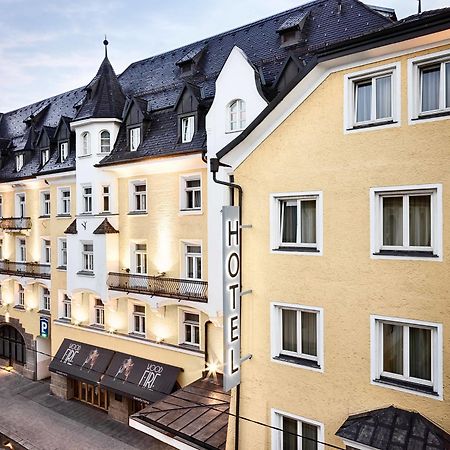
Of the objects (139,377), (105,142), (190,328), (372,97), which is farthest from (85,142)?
(372,97)

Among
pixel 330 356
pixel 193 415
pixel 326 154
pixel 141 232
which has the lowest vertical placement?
pixel 193 415

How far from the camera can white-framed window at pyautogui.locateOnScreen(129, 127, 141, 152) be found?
18031 mm

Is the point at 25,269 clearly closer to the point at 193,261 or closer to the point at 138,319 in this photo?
the point at 138,319

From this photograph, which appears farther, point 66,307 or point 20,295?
point 20,295

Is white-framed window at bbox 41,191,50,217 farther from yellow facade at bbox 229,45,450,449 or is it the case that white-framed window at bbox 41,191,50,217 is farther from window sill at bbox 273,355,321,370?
window sill at bbox 273,355,321,370

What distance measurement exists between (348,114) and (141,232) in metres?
11.7

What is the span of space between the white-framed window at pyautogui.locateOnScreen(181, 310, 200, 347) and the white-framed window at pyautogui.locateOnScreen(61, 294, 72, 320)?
8320 mm

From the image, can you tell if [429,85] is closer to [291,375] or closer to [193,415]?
[291,375]

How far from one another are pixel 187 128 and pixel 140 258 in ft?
21.1

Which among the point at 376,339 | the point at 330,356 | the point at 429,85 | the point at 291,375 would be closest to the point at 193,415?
the point at 291,375

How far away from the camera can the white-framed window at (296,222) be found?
9.05 m

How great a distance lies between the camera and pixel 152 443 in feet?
54.2

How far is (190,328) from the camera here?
1692 cm

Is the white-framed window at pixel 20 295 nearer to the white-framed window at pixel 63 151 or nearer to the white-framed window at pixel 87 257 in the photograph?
the white-framed window at pixel 87 257
